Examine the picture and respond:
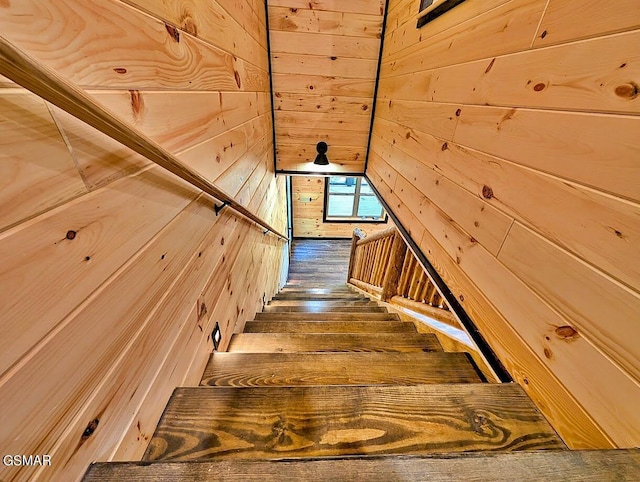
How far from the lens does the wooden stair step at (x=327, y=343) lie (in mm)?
1372

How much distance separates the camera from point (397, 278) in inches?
102

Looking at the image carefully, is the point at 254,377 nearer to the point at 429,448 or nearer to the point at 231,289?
the point at 231,289

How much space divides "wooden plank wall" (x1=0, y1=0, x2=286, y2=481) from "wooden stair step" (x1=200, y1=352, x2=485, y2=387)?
137mm

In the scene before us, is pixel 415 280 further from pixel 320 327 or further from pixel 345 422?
pixel 345 422

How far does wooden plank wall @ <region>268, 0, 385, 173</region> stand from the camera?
2367 mm

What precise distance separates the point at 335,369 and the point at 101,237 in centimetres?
99

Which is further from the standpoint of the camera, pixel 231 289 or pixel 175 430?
pixel 231 289

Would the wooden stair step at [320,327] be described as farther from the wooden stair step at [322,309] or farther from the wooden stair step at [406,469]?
the wooden stair step at [406,469]

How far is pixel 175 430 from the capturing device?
0.75 m

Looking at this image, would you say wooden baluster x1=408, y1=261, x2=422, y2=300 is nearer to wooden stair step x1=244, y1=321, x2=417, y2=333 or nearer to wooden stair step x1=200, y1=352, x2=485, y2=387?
wooden stair step x1=244, y1=321, x2=417, y2=333

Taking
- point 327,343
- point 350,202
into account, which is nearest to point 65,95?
point 327,343

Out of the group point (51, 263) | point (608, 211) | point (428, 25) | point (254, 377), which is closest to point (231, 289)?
point (254, 377)

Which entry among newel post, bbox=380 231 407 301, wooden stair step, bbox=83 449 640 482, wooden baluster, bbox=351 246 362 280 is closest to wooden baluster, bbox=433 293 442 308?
newel post, bbox=380 231 407 301

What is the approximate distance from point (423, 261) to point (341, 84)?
2187 mm
